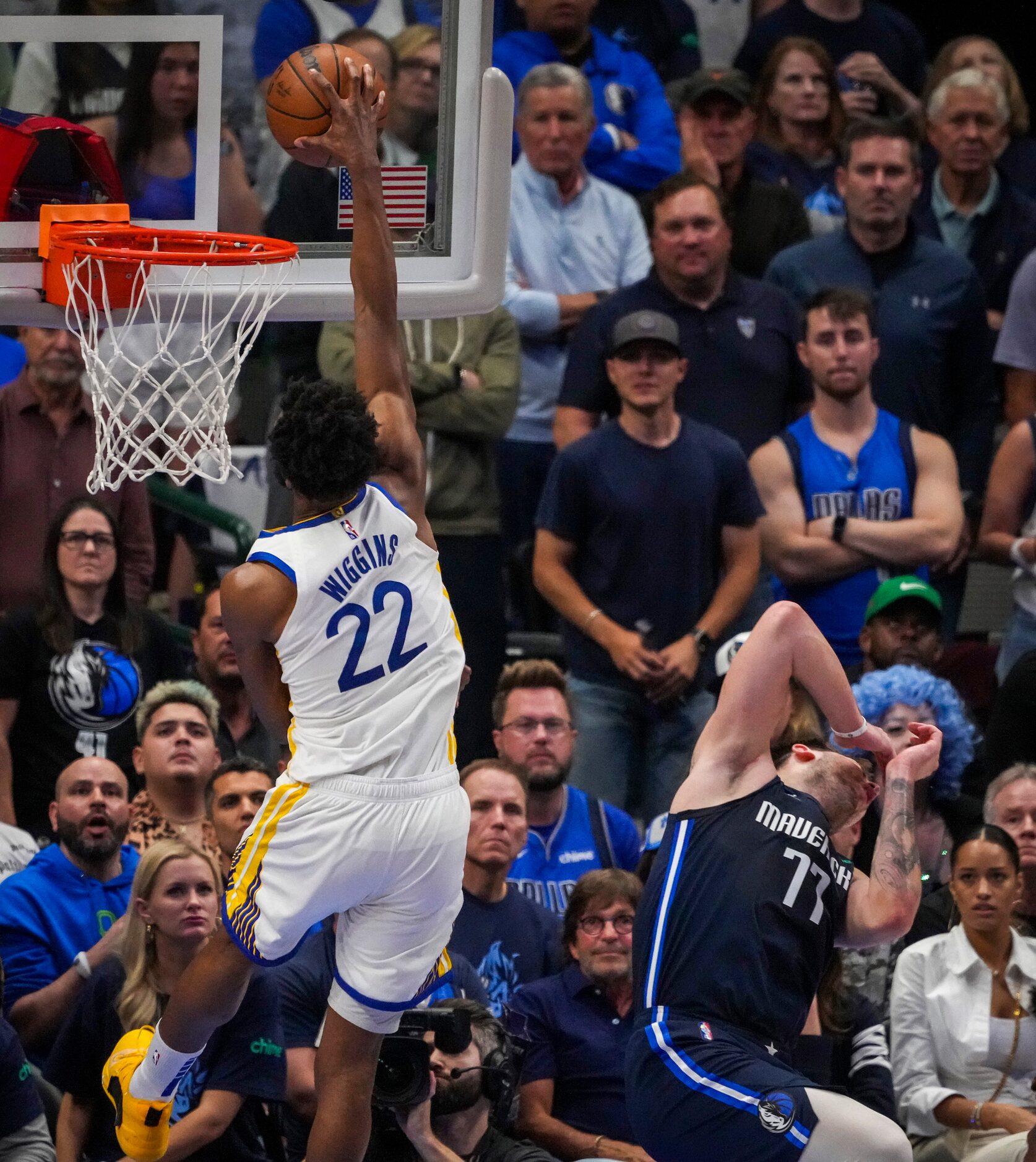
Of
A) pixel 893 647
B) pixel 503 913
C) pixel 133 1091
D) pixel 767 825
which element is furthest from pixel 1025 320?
pixel 133 1091

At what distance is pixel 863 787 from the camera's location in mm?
6164

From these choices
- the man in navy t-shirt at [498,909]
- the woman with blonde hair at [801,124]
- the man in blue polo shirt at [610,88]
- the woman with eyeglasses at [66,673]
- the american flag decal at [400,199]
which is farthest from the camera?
the woman with blonde hair at [801,124]

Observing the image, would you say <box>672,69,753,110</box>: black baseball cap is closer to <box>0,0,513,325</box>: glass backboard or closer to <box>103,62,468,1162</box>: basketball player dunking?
<box>0,0,513,325</box>: glass backboard

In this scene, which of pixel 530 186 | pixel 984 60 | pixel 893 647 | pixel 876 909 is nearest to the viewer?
pixel 876 909

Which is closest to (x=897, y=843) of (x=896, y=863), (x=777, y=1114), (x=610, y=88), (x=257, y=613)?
(x=896, y=863)

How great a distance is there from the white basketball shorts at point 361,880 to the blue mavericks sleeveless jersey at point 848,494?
3.76 m

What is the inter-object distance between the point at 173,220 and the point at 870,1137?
382 cm

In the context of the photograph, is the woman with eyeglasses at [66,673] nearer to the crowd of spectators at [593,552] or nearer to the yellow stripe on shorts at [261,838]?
the crowd of spectators at [593,552]

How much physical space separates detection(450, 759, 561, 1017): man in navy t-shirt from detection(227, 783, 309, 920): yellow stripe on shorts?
1897 millimetres

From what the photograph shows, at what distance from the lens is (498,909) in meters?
7.75

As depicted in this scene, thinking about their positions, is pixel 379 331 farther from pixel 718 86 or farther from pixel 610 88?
pixel 610 88

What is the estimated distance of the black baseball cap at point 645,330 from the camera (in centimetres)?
897

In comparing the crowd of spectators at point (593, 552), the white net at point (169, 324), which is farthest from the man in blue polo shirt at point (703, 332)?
the white net at point (169, 324)

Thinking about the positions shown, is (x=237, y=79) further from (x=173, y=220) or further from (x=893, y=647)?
(x=893, y=647)
